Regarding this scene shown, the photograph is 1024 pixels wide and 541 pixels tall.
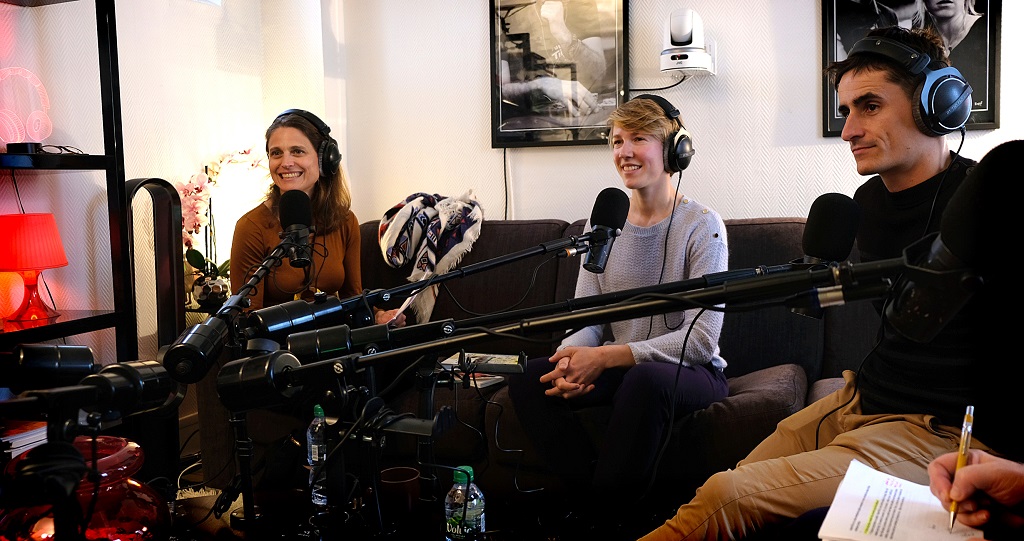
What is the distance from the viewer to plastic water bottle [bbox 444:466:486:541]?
161 cm

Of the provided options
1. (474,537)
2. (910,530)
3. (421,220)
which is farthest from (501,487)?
(910,530)

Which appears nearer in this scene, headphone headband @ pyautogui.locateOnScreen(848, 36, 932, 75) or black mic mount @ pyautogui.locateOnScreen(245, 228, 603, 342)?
black mic mount @ pyautogui.locateOnScreen(245, 228, 603, 342)

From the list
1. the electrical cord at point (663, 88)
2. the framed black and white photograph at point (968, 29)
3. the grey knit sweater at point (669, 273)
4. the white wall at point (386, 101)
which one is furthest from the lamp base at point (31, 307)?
the framed black and white photograph at point (968, 29)

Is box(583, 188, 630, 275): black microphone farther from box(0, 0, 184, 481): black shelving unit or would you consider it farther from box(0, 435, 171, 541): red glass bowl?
box(0, 0, 184, 481): black shelving unit

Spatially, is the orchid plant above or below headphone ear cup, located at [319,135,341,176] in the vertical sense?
below

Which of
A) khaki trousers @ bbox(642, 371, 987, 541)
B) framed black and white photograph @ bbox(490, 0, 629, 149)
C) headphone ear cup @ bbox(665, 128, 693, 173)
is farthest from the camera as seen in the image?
framed black and white photograph @ bbox(490, 0, 629, 149)

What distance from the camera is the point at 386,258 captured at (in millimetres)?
3123

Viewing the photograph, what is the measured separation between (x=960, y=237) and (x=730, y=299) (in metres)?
0.23

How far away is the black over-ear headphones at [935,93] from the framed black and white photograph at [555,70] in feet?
5.27

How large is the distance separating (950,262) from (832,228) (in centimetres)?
70

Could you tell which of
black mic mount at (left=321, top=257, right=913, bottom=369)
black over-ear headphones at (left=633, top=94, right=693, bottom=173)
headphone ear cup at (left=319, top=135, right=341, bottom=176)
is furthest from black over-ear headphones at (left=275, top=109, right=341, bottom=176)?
black mic mount at (left=321, top=257, right=913, bottom=369)

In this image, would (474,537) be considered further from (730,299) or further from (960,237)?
(960,237)

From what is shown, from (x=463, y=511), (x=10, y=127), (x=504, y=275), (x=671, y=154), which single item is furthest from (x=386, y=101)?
(x=463, y=511)

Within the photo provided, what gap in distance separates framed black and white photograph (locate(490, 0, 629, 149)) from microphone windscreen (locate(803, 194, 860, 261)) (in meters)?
1.76
